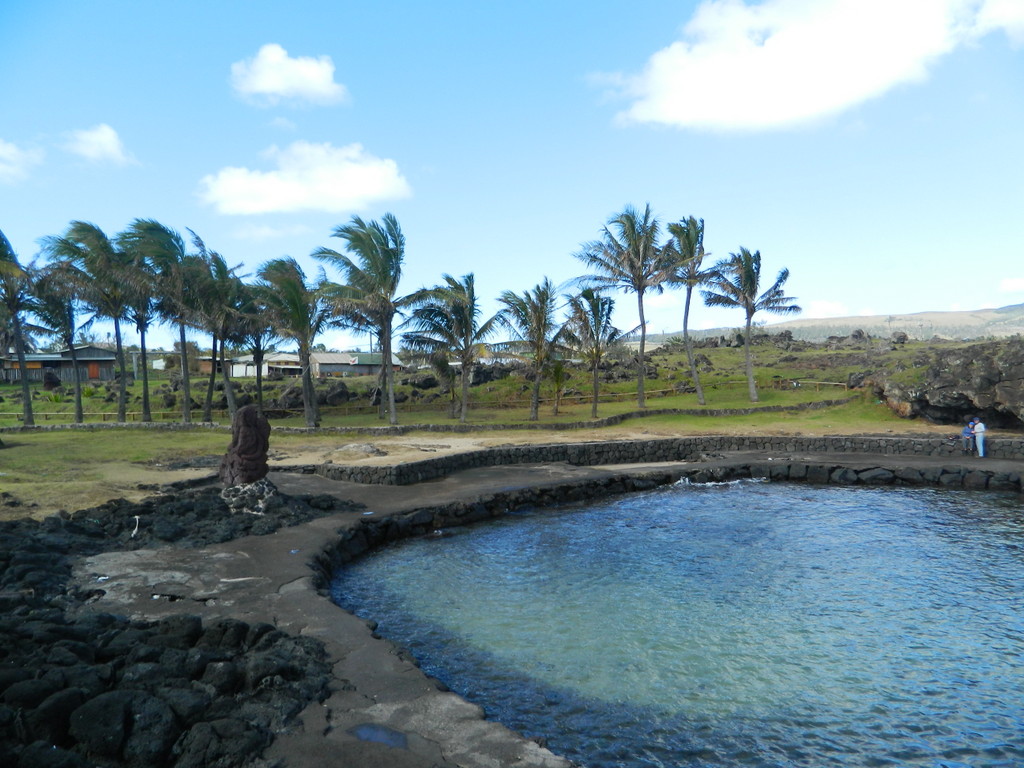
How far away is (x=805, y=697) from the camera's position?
754 cm

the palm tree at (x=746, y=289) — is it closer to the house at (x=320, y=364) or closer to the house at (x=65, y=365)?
the house at (x=320, y=364)

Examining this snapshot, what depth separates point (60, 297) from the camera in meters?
32.1

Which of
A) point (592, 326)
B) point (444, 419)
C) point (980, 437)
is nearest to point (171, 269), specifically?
point (444, 419)

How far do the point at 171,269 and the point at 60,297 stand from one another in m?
5.84

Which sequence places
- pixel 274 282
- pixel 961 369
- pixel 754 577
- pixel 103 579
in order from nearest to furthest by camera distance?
pixel 103 579, pixel 754 577, pixel 961 369, pixel 274 282

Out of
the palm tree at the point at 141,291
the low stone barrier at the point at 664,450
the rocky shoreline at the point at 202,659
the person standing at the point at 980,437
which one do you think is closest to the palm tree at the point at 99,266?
the palm tree at the point at 141,291

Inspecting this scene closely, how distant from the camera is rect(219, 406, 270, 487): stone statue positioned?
14.3 m

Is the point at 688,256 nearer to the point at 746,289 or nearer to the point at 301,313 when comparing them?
the point at 746,289

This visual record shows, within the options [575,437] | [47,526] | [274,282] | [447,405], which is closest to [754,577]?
[47,526]

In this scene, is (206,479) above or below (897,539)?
above

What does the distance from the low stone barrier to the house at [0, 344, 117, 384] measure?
1665 inches

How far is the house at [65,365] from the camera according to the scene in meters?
51.3

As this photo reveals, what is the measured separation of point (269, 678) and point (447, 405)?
31.4 metres

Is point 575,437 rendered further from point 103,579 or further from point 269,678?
point 269,678
